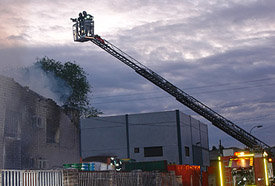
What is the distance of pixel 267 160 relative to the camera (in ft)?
59.2

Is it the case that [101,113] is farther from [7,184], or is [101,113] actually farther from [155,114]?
[7,184]

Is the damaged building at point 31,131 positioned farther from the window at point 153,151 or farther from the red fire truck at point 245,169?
the red fire truck at point 245,169

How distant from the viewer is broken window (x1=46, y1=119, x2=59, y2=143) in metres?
35.0

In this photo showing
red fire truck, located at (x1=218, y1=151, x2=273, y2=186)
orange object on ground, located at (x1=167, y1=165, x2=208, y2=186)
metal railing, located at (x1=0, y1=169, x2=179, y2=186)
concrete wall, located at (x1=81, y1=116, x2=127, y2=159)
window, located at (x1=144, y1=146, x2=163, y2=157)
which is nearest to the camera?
metal railing, located at (x1=0, y1=169, x2=179, y2=186)

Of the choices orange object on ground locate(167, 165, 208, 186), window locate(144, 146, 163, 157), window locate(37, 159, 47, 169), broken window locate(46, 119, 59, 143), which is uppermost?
broken window locate(46, 119, 59, 143)

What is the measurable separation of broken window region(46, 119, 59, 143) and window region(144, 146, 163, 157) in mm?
16006

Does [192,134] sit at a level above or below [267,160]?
above

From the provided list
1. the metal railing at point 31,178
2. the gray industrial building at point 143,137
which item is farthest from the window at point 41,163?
the metal railing at point 31,178

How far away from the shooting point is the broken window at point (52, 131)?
3497 centimetres

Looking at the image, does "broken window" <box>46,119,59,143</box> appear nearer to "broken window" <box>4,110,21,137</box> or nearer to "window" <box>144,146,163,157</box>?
"broken window" <box>4,110,21,137</box>

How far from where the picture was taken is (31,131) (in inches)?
1264

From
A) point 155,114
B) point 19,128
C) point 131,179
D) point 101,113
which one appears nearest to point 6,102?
point 19,128

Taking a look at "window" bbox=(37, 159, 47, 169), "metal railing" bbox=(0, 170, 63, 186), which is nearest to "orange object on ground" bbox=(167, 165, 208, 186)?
"window" bbox=(37, 159, 47, 169)

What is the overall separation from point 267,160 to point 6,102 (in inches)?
698
